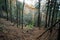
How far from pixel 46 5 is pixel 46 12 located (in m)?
0.39

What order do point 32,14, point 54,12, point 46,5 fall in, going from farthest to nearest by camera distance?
point 32,14 < point 46,5 < point 54,12

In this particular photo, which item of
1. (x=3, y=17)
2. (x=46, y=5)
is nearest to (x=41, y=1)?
(x=46, y=5)

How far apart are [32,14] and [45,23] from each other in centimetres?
98

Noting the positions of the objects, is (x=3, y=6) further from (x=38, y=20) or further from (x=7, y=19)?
(x=38, y=20)

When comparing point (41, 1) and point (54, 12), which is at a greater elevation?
point (41, 1)

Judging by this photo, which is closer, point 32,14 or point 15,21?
point 15,21

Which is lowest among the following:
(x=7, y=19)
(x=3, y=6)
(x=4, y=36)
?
(x=4, y=36)

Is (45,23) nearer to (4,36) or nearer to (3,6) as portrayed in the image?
(3,6)

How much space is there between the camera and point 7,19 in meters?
7.21

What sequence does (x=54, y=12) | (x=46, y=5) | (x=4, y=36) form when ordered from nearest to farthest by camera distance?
(x=4, y=36)
(x=54, y=12)
(x=46, y=5)

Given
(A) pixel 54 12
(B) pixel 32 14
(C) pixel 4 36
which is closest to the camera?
(C) pixel 4 36

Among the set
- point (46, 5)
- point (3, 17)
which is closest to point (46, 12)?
point (46, 5)

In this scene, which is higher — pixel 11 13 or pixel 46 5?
pixel 46 5

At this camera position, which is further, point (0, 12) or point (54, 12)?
point (0, 12)
